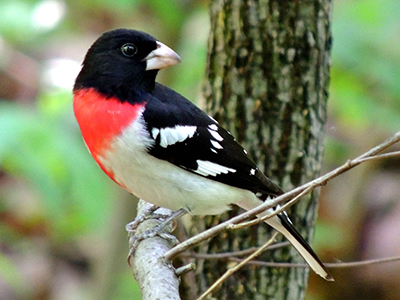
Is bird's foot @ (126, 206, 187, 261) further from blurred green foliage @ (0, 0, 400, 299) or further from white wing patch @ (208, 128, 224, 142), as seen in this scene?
blurred green foliage @ (0, 0, 400, 299)

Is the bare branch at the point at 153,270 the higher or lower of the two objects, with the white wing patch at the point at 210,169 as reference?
lower

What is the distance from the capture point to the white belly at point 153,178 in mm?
2420

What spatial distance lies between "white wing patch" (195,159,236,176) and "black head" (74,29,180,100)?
393mm

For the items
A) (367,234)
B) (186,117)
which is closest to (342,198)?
(367,234)

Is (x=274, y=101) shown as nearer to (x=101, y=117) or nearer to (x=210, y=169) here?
(x=210, y=169)

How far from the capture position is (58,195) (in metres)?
3.27

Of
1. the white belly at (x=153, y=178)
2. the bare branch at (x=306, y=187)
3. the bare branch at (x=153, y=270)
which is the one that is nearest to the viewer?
the bare branch at (x=306, y=187)

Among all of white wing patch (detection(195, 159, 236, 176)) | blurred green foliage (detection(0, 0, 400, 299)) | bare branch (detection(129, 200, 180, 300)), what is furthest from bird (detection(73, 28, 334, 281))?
blurred green foliage (detection(0, 0, 400, 299))

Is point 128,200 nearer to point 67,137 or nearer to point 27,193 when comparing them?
point 67,137

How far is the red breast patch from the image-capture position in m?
2.43

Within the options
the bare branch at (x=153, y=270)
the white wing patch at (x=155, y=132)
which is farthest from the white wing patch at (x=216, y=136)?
the bare branch at (x=153, y=270)

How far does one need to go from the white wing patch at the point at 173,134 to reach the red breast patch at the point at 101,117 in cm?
12

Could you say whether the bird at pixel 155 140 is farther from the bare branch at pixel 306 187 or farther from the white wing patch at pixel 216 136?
the bare branch at pixel 306 187

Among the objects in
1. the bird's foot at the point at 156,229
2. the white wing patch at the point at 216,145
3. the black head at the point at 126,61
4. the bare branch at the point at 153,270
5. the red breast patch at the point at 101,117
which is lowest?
the bare branch at the point at 153,270
